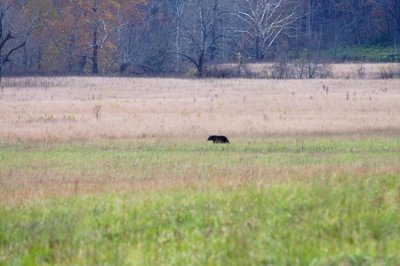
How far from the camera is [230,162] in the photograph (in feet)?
63.2

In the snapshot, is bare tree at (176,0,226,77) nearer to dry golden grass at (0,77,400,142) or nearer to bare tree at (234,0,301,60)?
bare tree at (234,0,301,60)

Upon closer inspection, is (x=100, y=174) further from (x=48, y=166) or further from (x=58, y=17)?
(x=58, y=17)

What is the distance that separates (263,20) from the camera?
6862cm

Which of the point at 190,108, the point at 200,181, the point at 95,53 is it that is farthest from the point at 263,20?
the point at 200,181

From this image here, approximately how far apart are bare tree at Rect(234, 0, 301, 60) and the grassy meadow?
28.1 m

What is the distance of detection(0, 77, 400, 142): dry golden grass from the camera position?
29125mm

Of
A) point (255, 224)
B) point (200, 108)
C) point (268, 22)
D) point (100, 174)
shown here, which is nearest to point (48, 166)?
point (100, 174)

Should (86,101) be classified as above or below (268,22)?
below

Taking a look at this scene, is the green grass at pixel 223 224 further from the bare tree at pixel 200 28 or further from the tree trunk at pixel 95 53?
the bare tree at pixel 200 28

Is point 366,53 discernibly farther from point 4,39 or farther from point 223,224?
point 223,224

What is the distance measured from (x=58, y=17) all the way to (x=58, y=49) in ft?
10.3

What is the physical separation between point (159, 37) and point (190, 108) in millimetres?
31978

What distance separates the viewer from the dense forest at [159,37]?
63.4 m

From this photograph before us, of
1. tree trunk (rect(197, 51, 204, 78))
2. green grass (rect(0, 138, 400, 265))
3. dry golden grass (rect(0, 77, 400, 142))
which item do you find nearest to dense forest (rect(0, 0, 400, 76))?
tree trunk (rect(197, 51, 204, 78))
